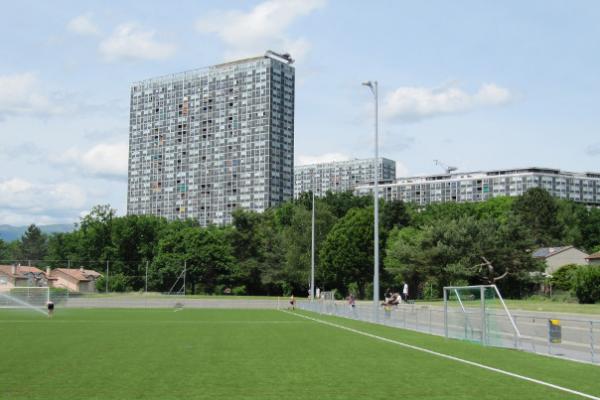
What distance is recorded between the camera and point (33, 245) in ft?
522

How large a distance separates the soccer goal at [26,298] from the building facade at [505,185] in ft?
380

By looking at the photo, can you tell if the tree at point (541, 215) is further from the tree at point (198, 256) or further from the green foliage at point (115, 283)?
the green foliage at point (115, 283)

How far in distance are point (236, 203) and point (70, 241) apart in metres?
49.7

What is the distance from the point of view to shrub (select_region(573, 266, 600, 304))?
48.6 metres

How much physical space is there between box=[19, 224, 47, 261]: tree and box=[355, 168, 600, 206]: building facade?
2993 inches

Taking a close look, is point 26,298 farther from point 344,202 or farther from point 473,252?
point 344,202

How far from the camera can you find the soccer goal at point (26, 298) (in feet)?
201

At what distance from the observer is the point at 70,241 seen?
117250 millimetres

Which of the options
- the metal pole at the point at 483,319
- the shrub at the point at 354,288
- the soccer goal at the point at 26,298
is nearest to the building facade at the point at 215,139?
the shrub at the point at 354,288

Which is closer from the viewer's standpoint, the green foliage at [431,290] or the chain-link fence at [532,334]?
the chain-link fence at [532,334]

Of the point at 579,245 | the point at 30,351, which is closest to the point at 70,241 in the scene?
the point at 579,245

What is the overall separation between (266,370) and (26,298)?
5397 centimetres

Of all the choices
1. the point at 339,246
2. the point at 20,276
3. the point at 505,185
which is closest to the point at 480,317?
the point at 339,246

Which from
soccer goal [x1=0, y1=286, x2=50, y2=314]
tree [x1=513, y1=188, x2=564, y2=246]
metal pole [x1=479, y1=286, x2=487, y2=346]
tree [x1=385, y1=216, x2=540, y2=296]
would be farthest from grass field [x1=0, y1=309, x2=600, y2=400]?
tree [x1=513, y1=188, x2=564, y2=246]
